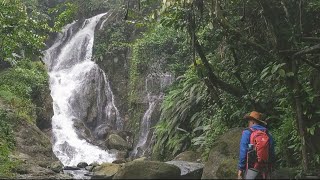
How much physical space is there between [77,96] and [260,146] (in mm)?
19598

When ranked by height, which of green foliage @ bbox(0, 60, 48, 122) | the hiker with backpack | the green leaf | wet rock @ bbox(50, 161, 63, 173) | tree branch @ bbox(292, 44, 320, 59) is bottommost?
wet rock @ bbox(50, 161, 63, 173)

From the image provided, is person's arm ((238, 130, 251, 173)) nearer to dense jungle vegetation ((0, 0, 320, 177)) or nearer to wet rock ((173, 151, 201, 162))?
dense jungle vegetation ((0, 0, 320, 177))

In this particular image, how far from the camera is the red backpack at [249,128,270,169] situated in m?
4.72

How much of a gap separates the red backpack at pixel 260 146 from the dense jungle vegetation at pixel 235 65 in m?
0.80

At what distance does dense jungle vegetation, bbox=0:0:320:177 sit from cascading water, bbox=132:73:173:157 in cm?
519

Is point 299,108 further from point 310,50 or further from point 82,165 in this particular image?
point 82,165

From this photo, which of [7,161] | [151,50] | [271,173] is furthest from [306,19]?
[151,50]

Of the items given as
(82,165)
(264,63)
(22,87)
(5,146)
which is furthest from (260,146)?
(22,87)

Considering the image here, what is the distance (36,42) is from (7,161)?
3220 millimetres

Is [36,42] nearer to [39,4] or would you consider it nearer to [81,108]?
[81,108]

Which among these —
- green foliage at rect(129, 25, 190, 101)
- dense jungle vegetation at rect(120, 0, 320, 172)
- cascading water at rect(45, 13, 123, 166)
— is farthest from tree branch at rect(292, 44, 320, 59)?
green foliage at rect(129, 25, 190, 101)

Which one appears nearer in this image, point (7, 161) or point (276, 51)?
point (276, 51)

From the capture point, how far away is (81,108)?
74.7 ft

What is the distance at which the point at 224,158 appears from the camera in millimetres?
7047
